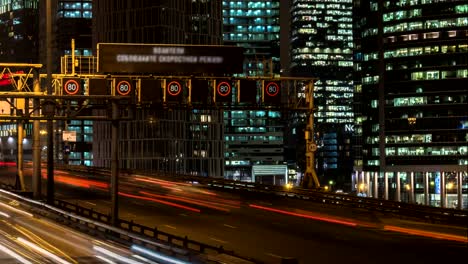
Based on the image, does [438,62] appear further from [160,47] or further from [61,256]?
[61,256]

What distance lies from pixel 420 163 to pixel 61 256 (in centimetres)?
15639

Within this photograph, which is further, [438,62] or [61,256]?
[438,62]

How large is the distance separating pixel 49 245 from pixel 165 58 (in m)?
22.7

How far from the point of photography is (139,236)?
3002 cm

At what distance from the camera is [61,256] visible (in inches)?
1101

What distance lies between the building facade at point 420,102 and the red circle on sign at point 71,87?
130140 millimetres

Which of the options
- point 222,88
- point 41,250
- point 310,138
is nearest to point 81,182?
point 222,88

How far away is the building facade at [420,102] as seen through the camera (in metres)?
174

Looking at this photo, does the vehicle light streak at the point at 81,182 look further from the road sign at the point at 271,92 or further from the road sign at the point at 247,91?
the road sign at the point at 271,92

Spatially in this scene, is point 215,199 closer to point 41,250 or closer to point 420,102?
point 41,250

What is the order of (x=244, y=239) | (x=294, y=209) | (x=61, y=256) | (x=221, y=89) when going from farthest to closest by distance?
(x=221, y=89) → (x=294, y=209) → (x=244, y=239) → (x=61, y=256)

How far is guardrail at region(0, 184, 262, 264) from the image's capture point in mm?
24969

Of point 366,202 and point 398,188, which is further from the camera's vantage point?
point 398,188

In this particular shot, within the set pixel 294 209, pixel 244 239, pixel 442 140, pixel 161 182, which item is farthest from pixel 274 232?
pixel 442 140
